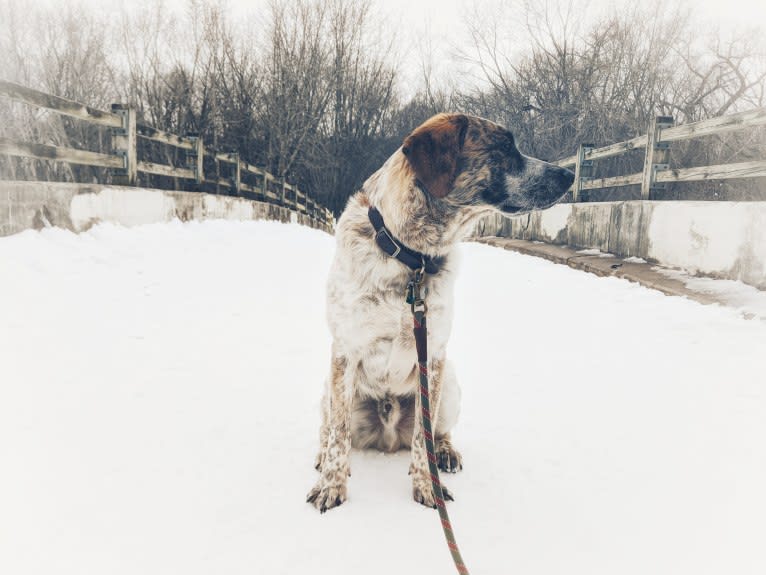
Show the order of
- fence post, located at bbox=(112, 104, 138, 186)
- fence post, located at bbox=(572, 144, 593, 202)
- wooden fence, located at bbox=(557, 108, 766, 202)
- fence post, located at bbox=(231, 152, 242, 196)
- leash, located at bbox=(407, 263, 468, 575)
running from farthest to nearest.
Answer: fence post, located at bbox=(231, 152, 242, 196)
fence post, located at bbox=(572, 144, 593, 202)
fence post, located at bbox=(112, 104, 138, 186)
wooden fence, located at bbox=(557, 108, 766, 202)
leash, located at bbox=(407, 263, 468, 575)

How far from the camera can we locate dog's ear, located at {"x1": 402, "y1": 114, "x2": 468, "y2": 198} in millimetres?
2123

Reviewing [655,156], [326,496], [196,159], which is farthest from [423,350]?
[196,159]

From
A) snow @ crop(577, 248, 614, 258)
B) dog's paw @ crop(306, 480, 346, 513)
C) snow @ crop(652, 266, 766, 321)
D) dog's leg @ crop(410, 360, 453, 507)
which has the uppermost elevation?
snow @ crop(577, 248, 614, 258)

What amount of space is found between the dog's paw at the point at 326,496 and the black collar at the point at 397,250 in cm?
85

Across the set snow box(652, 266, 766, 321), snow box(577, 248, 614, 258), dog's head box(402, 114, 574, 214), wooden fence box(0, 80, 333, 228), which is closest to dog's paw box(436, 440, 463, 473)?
dog's head box(402, 114, 574, 214)

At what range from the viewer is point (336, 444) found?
2.13 meters

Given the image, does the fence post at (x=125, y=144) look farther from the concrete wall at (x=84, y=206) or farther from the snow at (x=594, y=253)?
the snow at (x=594, y=253)

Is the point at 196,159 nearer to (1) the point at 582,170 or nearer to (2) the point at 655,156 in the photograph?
(1) the point at 582,170

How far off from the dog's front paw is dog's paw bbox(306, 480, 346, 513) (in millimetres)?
264

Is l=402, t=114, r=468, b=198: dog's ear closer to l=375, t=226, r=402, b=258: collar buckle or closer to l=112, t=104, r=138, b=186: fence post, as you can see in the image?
l=375, t=226, r=402, b=258: collar buckle

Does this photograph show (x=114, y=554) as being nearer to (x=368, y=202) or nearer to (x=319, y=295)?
(x=368, y=202)

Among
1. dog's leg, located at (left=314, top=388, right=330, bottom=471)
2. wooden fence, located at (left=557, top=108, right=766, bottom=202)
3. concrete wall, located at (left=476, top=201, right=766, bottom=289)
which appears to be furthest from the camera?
wooden fence, located at (left=557, top=108, right=766, bottom=202)

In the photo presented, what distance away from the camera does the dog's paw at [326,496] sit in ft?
6.62

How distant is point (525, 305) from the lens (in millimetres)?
5418
